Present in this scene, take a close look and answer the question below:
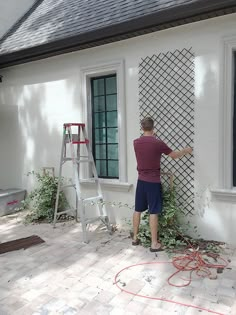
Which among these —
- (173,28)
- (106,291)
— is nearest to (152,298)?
(106,291)

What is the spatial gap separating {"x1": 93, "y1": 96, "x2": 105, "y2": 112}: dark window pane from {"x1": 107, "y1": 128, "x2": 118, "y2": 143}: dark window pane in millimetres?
428

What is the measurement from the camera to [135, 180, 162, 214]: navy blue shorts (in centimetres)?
405

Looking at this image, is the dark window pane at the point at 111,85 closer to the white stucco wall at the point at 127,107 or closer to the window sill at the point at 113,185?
the white stucco wall at the point at 127,107

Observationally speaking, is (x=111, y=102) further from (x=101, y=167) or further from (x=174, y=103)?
(x=174, y=103)

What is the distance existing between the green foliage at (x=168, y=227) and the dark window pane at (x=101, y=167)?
4.61 feet

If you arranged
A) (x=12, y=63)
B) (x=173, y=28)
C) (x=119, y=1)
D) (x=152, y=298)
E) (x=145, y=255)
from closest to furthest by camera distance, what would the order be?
(x=152, y=298) < (x=145, y=255) < (x=173, y=28) < (x=119, y=1) < (x=12, y=63)

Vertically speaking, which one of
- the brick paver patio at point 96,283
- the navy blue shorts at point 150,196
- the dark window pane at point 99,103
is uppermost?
the dark window pane at point 99,103

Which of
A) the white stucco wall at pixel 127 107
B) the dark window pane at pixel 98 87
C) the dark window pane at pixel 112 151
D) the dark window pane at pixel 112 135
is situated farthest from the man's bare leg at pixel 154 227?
the dark window pane at pixel 98 87

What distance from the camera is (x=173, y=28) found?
4.30 m

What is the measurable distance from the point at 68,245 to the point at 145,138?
6.37 ft

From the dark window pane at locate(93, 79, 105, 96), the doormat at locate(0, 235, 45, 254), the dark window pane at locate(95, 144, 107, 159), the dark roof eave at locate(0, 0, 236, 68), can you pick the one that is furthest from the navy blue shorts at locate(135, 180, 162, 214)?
the dark roof eave at locate(0, 0, 236, 68)

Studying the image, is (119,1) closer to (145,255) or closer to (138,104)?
(138,104)

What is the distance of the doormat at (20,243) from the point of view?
4.27 m

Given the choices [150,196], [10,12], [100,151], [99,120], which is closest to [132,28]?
[99,120]
